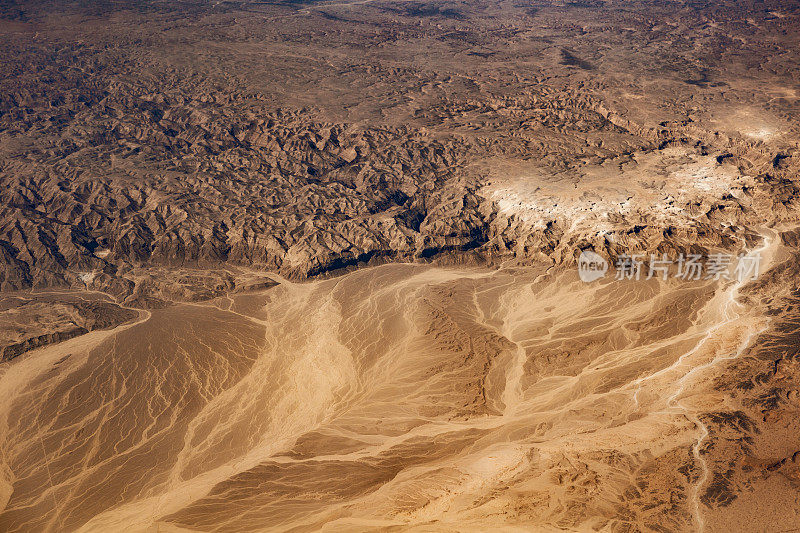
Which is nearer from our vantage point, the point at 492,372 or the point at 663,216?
the point at 492,372

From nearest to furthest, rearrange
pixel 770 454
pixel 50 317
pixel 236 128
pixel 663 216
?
1. pixel 770 454
2. pixel 50 317
3. pixel 663 216
4. pixel 236 128

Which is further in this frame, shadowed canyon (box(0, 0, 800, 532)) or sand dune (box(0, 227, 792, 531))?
shadowed canyon (box(0, 0, 800, 532))

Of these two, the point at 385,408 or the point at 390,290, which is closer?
the point at 385,408

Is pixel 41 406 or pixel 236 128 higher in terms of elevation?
pixel 236 128

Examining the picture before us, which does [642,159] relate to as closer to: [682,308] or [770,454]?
[682,308]

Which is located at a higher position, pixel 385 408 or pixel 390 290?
pixel 390 290

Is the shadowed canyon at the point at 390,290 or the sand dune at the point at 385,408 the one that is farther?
the shadowed canyon at the point at 390,290

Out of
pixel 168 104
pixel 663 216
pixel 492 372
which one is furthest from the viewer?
pixel 168 104

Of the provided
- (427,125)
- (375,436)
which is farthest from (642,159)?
(375,436)
